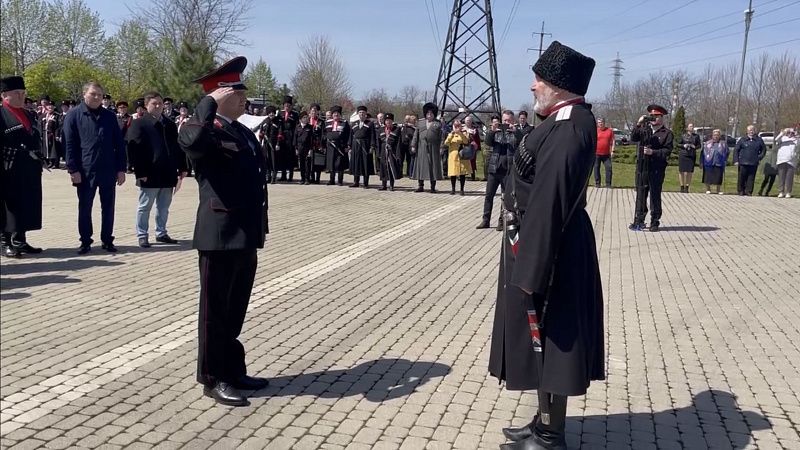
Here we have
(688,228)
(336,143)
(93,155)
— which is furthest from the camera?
(336,143)

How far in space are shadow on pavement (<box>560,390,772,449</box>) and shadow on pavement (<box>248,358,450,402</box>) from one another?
1142 millimetres

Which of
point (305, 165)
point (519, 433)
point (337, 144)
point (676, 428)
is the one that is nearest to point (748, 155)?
point (337, 144)

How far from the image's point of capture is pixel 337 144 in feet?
64.4

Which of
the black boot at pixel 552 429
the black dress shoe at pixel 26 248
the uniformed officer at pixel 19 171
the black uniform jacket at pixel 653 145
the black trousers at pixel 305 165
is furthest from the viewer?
the black trousers at pixel 305 165

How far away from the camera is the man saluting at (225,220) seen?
447 cm

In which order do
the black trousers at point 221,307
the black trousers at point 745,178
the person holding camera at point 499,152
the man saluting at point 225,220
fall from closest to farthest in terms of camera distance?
the man saluting at point 225,220, the black trousers at point 221,307, the person holding camera at point 499,152, the black trousers at point 745,178

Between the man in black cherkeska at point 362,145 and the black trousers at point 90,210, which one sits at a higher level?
the man in black cherkeska at point 362,145

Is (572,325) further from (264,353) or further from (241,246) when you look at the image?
(264,353)

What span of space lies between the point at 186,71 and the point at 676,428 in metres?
18.8

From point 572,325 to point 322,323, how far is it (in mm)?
3341

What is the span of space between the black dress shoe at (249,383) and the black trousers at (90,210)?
5255mm

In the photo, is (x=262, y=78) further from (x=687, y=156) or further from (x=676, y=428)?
(x=676, y=428)

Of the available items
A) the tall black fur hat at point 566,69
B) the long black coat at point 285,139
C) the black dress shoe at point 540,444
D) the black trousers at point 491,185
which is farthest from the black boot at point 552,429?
the long black coat at point 285,139

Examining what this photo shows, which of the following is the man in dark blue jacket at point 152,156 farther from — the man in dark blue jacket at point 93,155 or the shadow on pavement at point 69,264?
the shadow on pavement at point 69,264
